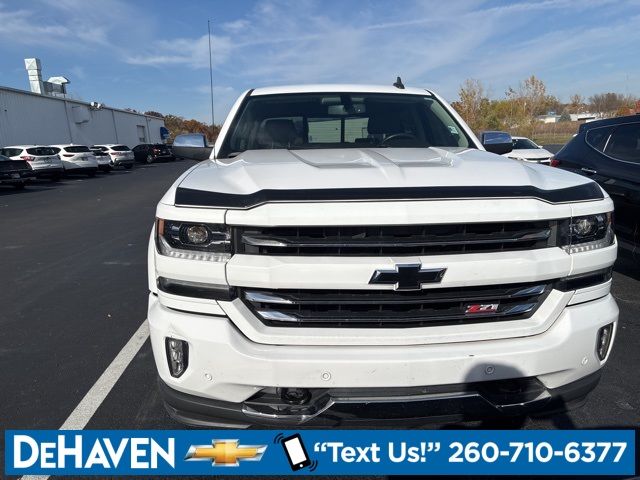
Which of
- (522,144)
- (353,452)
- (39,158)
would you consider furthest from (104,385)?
(39,158)

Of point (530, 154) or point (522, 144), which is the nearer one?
point (530, 154)

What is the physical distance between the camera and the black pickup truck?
677 inches

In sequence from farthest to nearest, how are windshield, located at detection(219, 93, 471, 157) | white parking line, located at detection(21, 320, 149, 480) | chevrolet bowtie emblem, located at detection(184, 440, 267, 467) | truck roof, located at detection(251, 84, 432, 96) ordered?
1. truck roof, located at detection(251, 84, 432, 96)
2. windshield, located at detection(219, 93, 471, 157)
3. white parking line, located at detection(21, 320, 149, 480)
4. chevrolet bowtie emblem, located at detection(184, 440, 267, 467)

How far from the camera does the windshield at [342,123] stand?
3449mm

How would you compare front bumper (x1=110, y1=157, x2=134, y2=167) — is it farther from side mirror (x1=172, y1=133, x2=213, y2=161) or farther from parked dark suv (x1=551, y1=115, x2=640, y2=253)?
parked dark suv (x1=551, y1=115, x2=640, y2=253)

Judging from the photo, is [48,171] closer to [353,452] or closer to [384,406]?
[353,452]

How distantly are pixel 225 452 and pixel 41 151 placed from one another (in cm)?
2295

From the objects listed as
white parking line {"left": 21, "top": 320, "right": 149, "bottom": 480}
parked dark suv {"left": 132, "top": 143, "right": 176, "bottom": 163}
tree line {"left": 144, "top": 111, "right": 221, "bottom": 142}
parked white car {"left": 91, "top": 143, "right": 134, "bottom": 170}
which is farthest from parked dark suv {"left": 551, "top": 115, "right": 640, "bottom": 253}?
tree line {"left": 144, "top": 111, "right": 221, "bottom": 142}

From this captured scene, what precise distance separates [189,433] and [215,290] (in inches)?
25.1

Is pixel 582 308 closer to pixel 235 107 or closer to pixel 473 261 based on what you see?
pixel 473 261

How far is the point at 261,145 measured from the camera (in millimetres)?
3430

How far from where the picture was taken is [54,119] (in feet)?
109

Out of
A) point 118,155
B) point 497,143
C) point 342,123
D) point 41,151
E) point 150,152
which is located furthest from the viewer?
point 150,152

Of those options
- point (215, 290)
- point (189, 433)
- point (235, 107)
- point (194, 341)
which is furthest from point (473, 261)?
point (235, 107)
